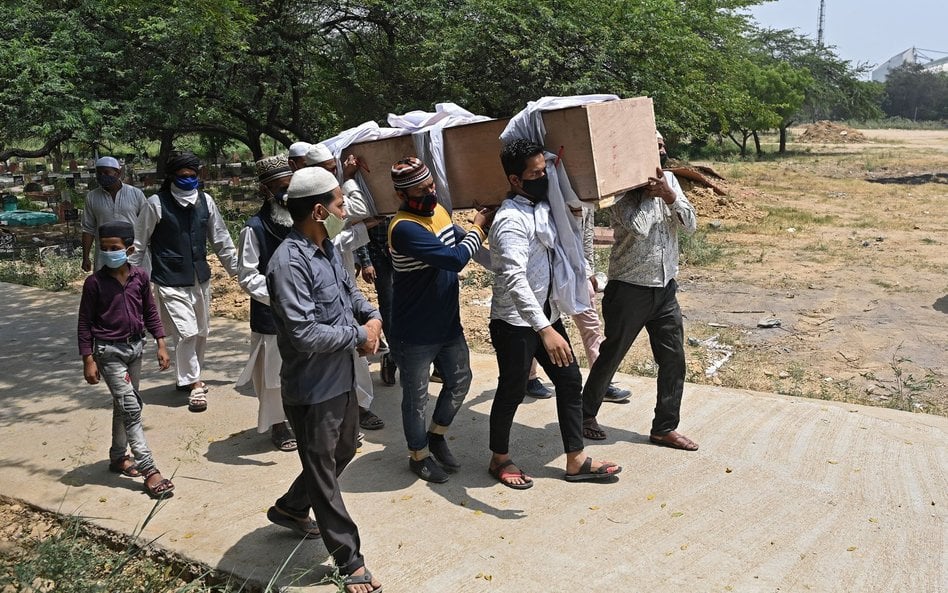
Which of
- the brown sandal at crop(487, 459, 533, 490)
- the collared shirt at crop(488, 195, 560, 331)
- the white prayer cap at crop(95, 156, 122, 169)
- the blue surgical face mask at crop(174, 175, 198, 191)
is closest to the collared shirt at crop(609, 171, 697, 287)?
the collared shirt at crop(488, 195, 560, 331)

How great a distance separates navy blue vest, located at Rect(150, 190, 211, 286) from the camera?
18.0 feet

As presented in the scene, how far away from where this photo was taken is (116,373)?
4.22 metres

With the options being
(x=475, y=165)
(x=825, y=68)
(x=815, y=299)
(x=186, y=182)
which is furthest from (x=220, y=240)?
(x=825, y=68)

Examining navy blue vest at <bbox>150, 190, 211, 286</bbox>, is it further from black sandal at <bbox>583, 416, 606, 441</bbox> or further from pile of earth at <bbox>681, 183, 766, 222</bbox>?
pile of earth at <bbox>681, 183, 766, 222</bbox>

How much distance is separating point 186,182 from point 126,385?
1.63 m

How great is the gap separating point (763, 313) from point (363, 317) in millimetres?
7057

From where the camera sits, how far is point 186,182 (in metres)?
5.38

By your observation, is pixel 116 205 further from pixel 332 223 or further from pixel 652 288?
pixel 652 288

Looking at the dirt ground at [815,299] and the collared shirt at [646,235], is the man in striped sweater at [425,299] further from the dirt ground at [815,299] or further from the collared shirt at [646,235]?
the dirt ground at [815,299]

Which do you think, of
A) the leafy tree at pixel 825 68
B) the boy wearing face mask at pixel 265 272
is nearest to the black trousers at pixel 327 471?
the boy wearing face mask at pixel 265 272

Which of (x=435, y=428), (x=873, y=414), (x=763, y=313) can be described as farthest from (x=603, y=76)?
(x=435, y=428)

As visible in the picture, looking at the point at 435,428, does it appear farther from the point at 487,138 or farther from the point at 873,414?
the point at 873,414

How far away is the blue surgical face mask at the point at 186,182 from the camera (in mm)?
5363

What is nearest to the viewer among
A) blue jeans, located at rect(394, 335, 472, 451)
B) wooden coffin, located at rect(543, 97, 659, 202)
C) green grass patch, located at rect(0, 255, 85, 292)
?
wooden coffin, located at rect(543, 97, 659, 202)
